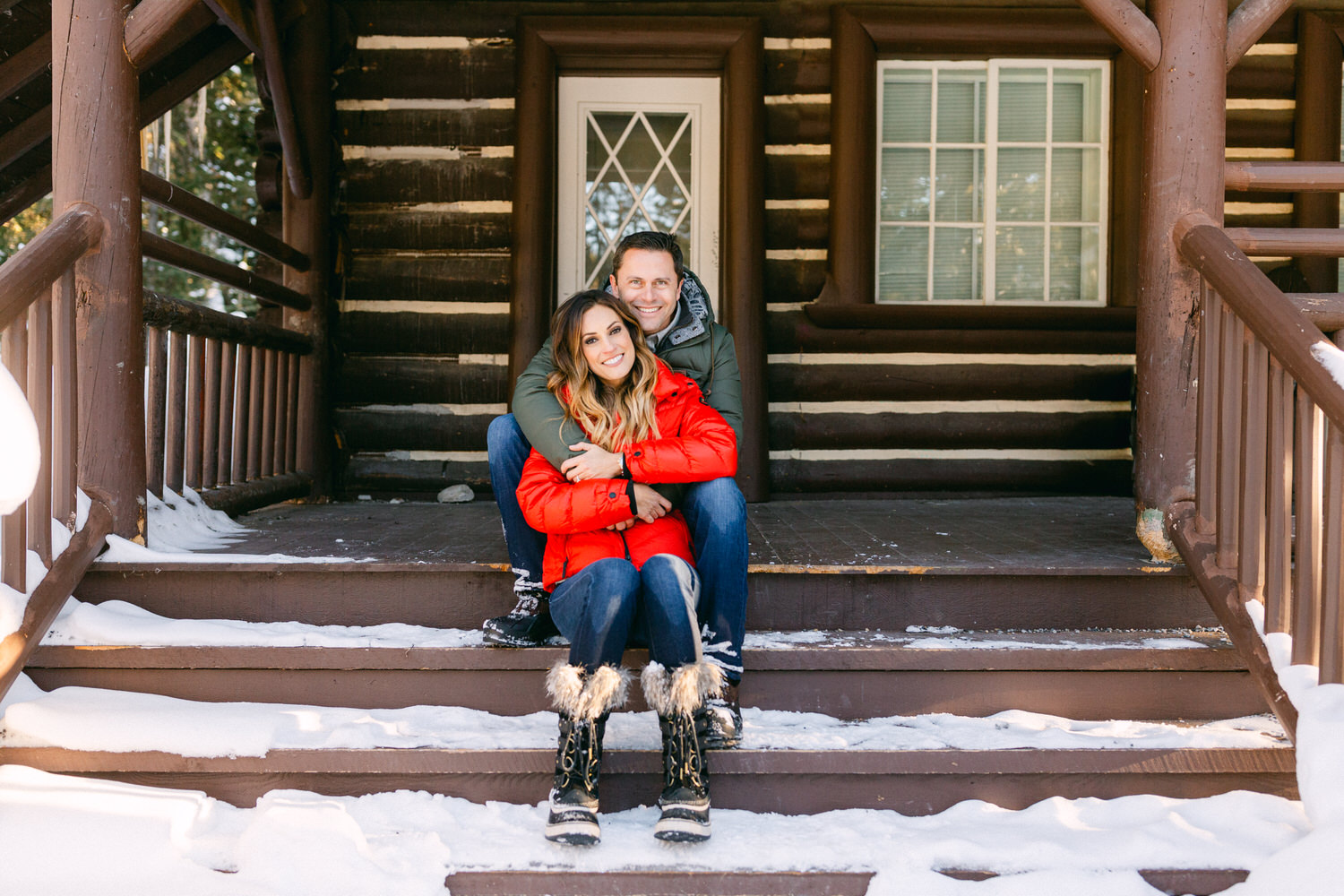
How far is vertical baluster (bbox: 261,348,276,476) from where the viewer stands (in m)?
3.98

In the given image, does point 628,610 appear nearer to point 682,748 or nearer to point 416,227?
point 682,748

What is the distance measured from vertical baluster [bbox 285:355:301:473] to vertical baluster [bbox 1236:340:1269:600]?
12.9 ft

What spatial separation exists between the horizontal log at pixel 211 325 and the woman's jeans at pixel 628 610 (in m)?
2.00

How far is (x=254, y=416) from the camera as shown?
3850 mm

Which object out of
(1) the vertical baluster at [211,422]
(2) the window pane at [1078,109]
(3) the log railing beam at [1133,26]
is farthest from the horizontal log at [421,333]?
(2) the window pane at [1078,109]

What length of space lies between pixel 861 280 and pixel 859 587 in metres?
2.45

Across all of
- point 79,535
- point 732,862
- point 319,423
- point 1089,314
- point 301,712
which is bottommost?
point 732,862

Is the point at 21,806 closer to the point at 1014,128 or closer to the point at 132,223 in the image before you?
the point at 132,223

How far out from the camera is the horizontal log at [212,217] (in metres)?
2.93

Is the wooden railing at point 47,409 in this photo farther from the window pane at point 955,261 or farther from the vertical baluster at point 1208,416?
the window pane at point 955,261

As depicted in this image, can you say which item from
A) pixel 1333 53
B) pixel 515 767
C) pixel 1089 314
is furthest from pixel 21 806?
pixel 1333 53

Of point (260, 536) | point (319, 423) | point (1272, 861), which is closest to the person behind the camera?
point (1272, 861)

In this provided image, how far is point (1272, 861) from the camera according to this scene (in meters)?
1.73

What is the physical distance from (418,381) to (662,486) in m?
2.87
